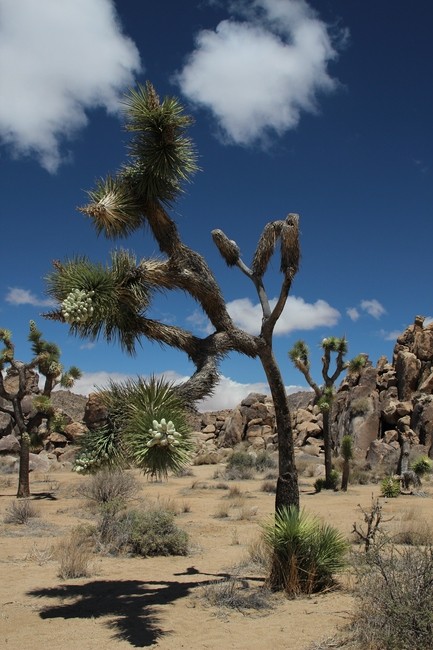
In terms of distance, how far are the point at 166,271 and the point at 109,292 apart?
889 millimetres

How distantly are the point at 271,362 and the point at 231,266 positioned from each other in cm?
142

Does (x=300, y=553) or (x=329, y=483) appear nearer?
(x=300, y=553)

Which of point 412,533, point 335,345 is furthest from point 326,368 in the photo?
point 412,533

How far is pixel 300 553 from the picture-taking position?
7355mm

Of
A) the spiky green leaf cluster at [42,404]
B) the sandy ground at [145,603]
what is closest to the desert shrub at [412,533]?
the sandy ground at [145,603]

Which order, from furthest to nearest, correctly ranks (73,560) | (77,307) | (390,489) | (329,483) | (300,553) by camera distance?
(329,483) → (390,489) → (73,560) → (300,553) → (77,307)

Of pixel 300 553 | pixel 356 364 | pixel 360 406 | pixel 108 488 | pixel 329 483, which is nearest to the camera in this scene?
pixel 300 553

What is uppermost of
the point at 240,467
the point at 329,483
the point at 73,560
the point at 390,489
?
the point at 240,467

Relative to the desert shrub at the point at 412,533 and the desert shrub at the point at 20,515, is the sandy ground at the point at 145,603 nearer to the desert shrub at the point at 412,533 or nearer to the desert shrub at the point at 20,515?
the desert shrub at the point at 20,515

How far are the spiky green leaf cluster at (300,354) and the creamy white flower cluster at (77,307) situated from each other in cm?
1721

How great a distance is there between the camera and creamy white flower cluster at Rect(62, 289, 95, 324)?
588 centimetres

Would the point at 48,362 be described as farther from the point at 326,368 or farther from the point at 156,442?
the point at 156,442

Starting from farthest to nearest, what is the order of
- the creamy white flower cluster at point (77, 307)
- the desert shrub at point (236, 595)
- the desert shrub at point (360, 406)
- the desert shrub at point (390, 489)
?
the desert shrub at point (360, 406)
the desert shrub at point (390, 489)
the desert shrub at point (236, 595)
the creamy white flower cluster at point (77, 307)

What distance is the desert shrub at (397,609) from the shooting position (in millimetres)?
4918
